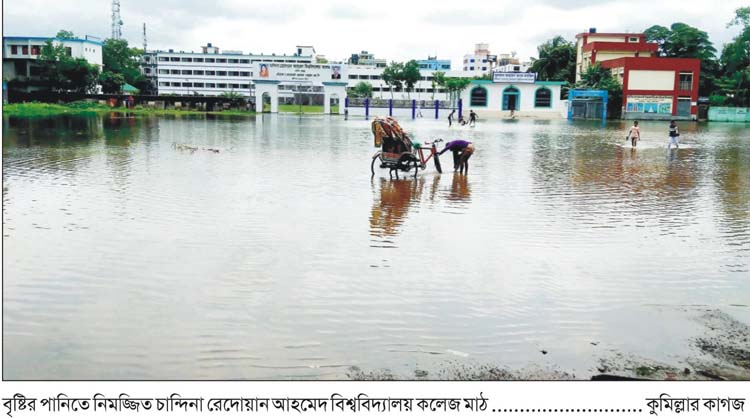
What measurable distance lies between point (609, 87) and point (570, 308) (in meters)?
56.8

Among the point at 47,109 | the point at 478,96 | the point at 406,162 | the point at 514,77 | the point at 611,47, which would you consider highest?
the point at 611,47

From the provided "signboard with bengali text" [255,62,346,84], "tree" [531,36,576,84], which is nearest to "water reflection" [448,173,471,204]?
"signboard with bengali text" [255,62,346,84]

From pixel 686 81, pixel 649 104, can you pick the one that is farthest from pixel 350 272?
pixel 686 81

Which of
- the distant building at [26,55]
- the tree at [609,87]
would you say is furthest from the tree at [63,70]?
the tree at [609,87]

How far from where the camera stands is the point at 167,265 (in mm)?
7320

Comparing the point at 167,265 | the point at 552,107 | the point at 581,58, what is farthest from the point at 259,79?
the point at 167,265

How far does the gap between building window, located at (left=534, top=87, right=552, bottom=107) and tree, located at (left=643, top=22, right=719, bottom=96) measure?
13.1m

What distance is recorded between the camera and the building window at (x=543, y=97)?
211 feet

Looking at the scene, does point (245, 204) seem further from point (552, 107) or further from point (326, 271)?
point (552, 107)

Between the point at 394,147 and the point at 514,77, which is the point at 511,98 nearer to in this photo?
the point at 514,77

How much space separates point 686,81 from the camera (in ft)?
187

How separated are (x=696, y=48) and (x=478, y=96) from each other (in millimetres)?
20433

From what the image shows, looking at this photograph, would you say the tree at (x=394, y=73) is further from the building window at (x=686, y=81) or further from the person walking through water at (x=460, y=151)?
the person walking through water at (x=460, y=151)

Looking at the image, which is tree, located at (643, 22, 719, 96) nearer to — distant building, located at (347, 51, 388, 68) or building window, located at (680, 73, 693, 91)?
building window, located at (680, 73, 693, 91)
